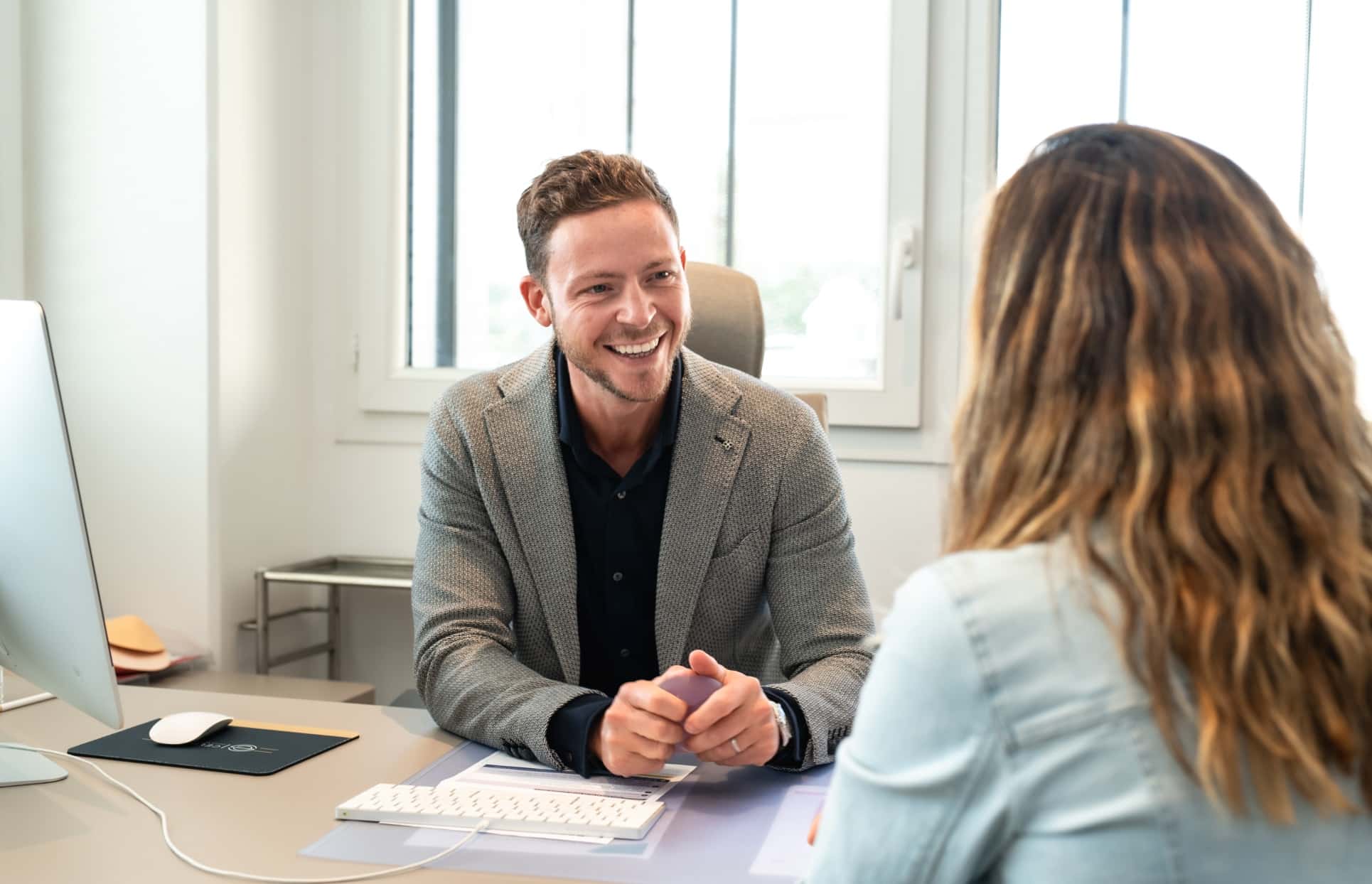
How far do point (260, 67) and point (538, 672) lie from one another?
71.5 inches

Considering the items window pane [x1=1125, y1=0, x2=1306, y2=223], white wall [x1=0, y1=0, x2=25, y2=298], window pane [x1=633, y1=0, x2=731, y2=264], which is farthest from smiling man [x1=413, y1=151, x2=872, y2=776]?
white wall [x1=0, y1=0, x2=25, y2=298]

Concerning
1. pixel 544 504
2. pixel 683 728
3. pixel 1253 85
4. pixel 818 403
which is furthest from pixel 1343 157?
pixel 683 728

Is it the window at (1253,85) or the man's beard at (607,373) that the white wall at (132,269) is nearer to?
the man's beard at (607,373)

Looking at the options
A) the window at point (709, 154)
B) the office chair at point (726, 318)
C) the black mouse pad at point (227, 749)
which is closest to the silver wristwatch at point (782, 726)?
the black mouse pad at point (227, 749)

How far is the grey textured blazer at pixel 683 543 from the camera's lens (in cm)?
158

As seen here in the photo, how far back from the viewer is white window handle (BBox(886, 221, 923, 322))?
8.81ft

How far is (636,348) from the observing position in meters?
1.68

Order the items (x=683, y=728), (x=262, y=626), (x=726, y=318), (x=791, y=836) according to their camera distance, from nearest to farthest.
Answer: (x=791, y=836)
(x=683, y=728)
(x=726, y=318)
(x=262, y=626)

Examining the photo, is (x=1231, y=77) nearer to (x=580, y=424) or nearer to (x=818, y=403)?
(x=818, y=403)

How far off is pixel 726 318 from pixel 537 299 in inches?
11.8

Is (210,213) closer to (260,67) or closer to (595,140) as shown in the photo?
(260,67)

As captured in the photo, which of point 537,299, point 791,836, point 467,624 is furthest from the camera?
point 537,299

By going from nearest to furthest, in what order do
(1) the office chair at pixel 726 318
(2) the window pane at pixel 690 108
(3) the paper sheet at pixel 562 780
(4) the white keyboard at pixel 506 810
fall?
(4) the white keyboard at pixel 506 810 → (3) the paper sheet at pixel 562 780 → (1) the office chair at pixel 726 318 → (2) the window pane at pixel 690 108

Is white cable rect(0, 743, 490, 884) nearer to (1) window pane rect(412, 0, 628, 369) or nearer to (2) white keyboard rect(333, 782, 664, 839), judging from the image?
(2) white keyboard rect(333, 782, 664, 839)
